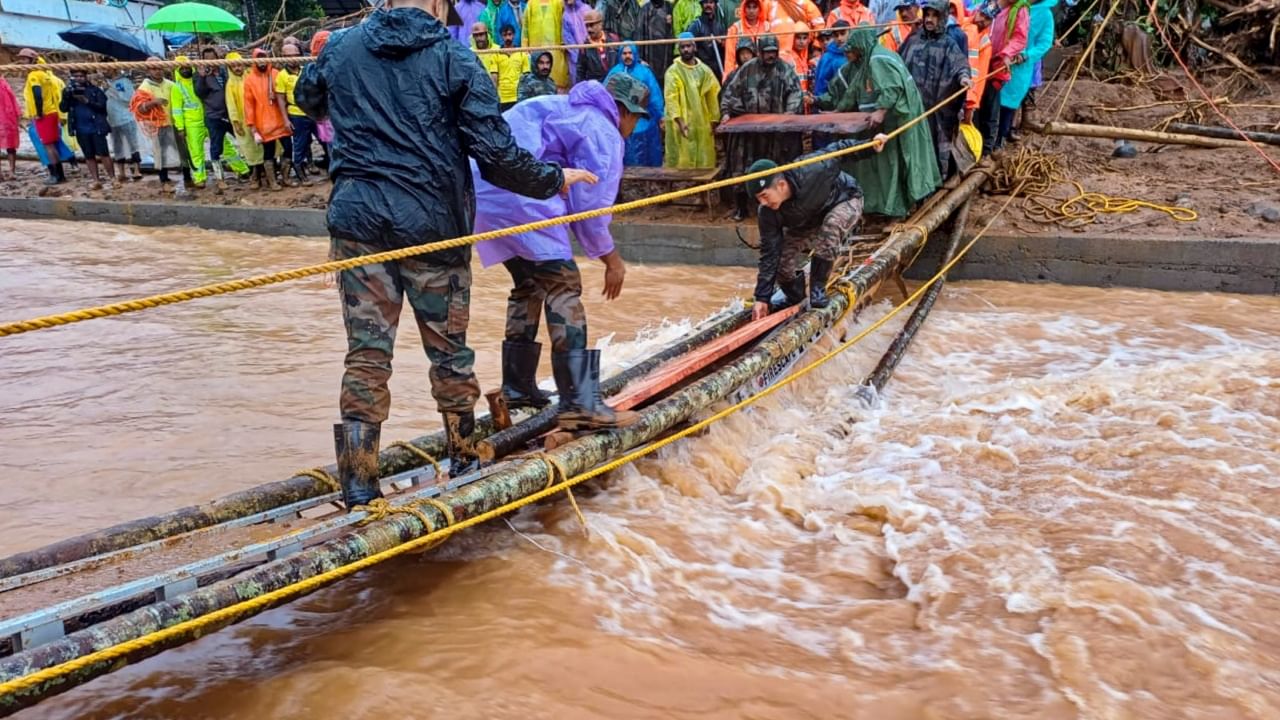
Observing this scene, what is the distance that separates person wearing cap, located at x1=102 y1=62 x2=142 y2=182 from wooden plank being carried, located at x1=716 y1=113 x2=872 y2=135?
919cm

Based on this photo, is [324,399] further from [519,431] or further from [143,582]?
[143,582]

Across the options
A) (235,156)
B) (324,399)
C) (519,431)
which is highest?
(235,156)

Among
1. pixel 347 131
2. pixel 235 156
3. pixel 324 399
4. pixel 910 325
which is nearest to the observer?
pixel 347 131

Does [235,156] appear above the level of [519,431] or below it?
above

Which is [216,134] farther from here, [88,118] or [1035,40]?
[1035,40]

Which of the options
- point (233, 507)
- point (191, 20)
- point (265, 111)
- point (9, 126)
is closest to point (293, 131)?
point (265, 111)

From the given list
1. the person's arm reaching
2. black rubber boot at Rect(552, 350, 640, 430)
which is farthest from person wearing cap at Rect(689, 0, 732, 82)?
the person's arm reaching

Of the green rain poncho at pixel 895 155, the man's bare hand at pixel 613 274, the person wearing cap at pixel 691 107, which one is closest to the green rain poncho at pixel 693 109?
the person wearing cap at pixel 691 107

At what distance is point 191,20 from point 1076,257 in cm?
1205

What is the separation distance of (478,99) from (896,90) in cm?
562

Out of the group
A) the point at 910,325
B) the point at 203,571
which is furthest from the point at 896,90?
the point at 203,571

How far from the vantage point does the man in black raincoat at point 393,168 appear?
2824 mm

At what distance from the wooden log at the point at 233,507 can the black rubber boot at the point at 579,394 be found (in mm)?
196

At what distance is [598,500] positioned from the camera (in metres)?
3.75
